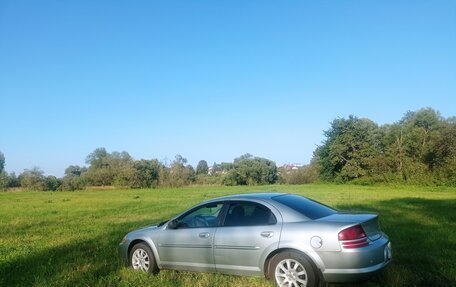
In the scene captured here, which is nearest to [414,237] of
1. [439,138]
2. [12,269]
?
[12,269]

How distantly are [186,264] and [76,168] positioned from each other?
8462 cm

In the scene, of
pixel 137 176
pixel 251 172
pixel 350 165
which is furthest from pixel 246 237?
pixel 251 172

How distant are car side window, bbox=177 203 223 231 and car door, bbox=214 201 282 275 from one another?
26cm

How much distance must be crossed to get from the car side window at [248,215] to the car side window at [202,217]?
0.93 ft

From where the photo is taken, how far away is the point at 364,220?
251 inches

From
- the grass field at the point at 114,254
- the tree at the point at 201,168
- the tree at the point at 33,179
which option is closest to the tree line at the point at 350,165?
the tree at the point at 33,179

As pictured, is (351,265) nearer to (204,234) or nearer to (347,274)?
(347,274)

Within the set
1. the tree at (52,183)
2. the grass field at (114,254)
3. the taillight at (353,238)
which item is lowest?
the grass field at (114,254)

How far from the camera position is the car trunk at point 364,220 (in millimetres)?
6285

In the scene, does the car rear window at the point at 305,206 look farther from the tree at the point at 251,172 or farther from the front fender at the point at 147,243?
the tree at the point at 251,172

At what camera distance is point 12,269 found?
8.66 meters

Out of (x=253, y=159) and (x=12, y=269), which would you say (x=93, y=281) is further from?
(x=253, y=159)

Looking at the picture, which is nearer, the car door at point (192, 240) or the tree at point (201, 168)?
the car door at point (192, 240)

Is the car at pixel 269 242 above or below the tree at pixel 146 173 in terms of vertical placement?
below
